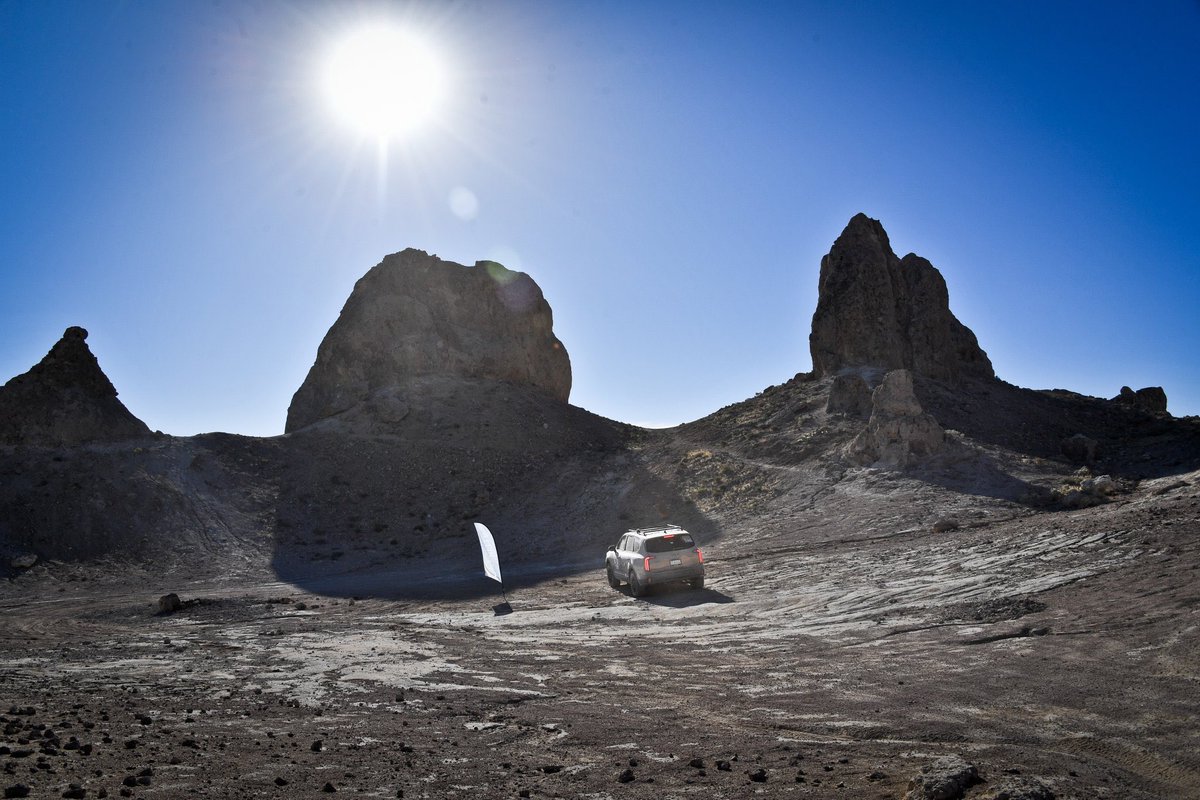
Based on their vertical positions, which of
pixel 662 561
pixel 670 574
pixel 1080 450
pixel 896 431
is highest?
pixel 896 431

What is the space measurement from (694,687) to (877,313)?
45.8 meters

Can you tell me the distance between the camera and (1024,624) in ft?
41.1

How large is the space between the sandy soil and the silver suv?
59 centimetres

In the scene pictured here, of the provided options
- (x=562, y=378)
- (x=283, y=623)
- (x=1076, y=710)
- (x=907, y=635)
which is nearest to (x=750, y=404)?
(x=562, y=378)

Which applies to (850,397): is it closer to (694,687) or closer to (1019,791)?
(694,687)

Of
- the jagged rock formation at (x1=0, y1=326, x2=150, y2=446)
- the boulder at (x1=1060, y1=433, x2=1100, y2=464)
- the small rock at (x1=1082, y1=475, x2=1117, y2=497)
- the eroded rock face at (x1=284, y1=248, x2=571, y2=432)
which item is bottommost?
the small rock at (x1=1082, y1=475, x2=1117, y2=497)

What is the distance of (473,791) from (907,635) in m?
8.80

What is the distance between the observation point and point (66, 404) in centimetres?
4978

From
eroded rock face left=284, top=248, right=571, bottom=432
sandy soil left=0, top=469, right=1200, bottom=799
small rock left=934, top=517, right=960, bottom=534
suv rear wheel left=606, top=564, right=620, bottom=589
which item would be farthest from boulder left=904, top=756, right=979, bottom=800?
eroded rock face left=284, top=248, right=571, bottom=432

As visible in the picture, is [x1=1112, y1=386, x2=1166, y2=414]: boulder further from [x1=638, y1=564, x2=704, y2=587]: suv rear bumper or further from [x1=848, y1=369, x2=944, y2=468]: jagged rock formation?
[x1=638, y1=564, x2=704, y2=587]: suv rear bumper

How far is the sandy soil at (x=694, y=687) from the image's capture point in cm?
697

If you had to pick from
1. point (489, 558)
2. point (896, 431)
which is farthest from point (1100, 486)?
point (489, 558)

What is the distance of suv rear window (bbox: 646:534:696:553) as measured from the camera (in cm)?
2181

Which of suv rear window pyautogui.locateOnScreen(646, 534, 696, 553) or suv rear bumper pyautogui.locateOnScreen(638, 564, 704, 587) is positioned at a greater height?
suv rear window pyautogui.locateOnScreen(646, 534, 696, 553)
